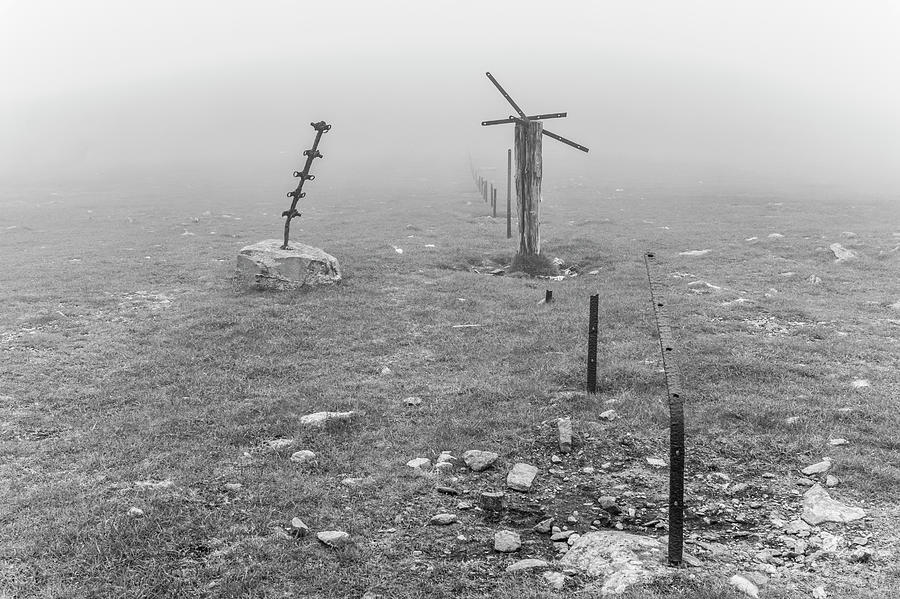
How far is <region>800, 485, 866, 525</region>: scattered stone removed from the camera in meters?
5.65

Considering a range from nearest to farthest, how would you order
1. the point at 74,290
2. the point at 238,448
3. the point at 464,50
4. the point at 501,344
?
the point at 238,448
the point at 501,344
the point at 74,290
the point at 464,50

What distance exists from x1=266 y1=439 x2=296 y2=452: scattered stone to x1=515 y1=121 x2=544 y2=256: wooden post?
36.6 ft

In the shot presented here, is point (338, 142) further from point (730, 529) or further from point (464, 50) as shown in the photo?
point (730, 529)

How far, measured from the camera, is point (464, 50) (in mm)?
160875

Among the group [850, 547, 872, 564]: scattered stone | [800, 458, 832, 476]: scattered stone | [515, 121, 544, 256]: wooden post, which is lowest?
[850, 547, 872, 564]: scattered stone

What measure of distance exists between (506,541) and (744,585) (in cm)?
183

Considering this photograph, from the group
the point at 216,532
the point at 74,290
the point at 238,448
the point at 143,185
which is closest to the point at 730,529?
the point at 216,532

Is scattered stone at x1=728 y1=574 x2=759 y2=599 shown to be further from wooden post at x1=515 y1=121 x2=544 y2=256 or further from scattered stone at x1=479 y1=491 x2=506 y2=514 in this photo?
wooden post at x1=515 y1=121 x2=544 y2=256

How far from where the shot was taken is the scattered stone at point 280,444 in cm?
739

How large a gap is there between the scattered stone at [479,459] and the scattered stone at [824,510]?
9.60ft

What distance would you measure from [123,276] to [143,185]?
38.6 meters

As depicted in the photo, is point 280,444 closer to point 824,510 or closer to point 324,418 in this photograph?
point 324,418

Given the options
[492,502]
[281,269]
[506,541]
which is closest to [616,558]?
[506,541]

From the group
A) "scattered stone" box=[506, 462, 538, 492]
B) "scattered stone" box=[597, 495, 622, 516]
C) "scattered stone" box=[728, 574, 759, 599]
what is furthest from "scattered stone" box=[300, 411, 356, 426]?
"scattered stone" box=[728, 574, 759, 599]
